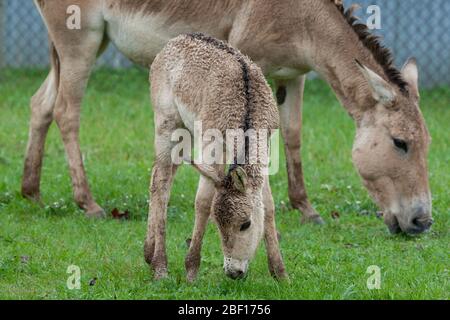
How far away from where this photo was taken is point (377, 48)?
7.79 m

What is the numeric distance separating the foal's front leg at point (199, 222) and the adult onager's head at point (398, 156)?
1.99m

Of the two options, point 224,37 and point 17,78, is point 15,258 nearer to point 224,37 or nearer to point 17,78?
point 224,37

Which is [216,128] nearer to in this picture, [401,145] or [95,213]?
[401,145]

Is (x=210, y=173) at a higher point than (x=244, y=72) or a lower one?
lower

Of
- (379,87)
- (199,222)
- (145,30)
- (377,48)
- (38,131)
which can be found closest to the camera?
(199,222)

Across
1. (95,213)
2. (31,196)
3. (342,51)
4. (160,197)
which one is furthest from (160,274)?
(31,196)

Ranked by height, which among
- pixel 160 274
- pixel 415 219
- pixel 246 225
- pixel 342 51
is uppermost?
pixel 342 51

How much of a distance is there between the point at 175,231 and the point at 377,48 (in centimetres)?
205

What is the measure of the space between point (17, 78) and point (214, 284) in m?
8.40

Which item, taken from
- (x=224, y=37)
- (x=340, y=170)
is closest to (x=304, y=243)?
(x=224, y=37)

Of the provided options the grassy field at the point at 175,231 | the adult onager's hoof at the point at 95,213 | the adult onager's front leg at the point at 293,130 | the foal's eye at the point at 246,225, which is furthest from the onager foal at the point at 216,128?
the adult onager's front leg at the point at 293,130

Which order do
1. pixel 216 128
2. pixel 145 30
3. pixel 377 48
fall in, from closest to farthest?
1. pixel 216 128
2. pixel 377 48
3. pixel 145 30

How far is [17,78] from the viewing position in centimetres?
1390

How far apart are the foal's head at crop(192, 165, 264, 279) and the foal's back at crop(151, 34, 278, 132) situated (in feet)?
1.20
